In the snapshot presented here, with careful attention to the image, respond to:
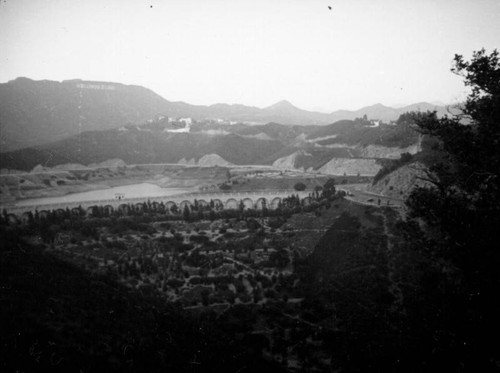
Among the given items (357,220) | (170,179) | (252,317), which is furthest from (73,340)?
(170,179)

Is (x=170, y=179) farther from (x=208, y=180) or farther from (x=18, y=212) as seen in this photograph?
(x=18, y=212)

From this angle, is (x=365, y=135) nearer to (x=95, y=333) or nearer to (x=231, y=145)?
(x=231, y=145)

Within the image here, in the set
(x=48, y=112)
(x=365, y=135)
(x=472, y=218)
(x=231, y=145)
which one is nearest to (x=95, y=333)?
(x=472, y=218)

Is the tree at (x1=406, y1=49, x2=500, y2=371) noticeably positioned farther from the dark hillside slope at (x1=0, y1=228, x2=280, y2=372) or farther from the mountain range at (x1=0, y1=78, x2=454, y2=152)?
the mountain range at (x1=0, y1=78, x2=454, y2=152)

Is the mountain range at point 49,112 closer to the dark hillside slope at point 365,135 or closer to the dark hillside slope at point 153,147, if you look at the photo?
the dark hillside slope at point 153,147

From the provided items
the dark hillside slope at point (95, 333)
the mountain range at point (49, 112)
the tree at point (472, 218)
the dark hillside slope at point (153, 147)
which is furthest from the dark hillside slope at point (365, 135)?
the tree at point (472, 218)

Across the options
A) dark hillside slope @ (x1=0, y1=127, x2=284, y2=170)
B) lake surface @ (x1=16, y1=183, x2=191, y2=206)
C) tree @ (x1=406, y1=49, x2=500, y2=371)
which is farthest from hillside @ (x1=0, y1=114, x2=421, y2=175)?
tree @ (x1=406, y1=49, x2=500, y2=371)
